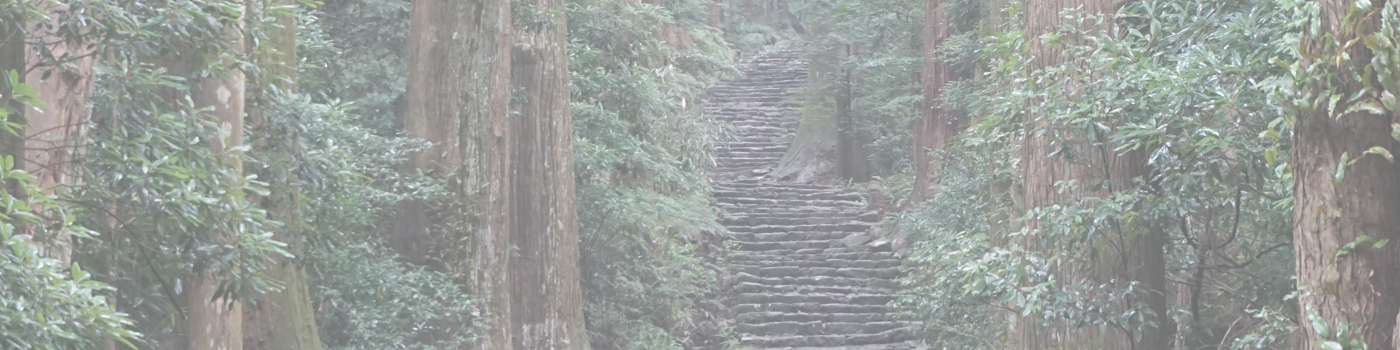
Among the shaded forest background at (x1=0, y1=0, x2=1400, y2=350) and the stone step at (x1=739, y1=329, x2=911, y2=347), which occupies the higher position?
the shaded forest background at (x1=0, y1=0, x2=1400, y2=350)

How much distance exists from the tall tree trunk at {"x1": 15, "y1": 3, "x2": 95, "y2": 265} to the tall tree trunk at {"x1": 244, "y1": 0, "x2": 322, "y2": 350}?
56.0 inches

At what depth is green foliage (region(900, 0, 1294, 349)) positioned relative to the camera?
5.20m

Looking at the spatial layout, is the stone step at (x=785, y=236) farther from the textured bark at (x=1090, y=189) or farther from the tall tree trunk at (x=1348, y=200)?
the tall tree trunk at (x=1348, y=200)

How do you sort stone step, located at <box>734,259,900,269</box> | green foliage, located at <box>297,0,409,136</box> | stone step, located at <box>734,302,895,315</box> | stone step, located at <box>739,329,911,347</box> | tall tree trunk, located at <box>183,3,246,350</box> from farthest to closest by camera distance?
stone step, located at <box>734,259,900,269</box>, stone step, located at <box>734,302,895,315</box>, stone step, located at <box>739,329,911,347</box>, green foliage, located at <box>297,0,409,136</box>, tall tree trunk, located at <box>183,3,246,350</box>

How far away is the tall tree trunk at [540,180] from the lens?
36.1 ft

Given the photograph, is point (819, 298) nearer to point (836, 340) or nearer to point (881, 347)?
point (836, 340)

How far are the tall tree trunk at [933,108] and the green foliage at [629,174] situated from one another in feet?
9.09

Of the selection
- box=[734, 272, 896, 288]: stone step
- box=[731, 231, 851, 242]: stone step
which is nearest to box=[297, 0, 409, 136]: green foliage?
box=[734, 272, 896, 288]: stone step

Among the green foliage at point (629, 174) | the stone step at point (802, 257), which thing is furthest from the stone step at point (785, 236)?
the green foliage at point (629, 174)

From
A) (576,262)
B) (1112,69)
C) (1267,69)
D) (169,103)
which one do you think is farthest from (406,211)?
(1267,69)

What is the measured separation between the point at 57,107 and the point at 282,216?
188cm

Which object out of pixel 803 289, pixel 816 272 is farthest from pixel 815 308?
pixel 816 272

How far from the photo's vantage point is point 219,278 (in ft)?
18.0

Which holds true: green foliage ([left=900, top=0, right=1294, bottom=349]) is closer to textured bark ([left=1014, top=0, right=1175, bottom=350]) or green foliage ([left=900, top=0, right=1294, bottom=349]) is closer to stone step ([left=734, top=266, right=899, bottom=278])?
textured bark ([left=1014, top=0, right=1175, bottom=350])
